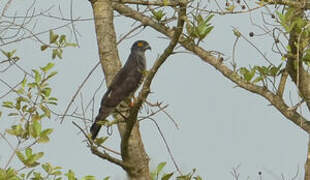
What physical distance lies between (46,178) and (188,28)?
188 centimetres

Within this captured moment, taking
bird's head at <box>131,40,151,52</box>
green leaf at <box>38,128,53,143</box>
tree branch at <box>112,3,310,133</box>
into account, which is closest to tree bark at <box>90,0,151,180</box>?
tree branch at <box>112,3,310,133</box>

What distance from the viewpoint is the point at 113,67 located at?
704 cm

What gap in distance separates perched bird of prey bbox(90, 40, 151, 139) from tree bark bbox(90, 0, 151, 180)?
164mm

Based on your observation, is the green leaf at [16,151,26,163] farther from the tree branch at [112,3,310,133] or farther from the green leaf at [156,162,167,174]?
the tree branch at [112,3,310,133]

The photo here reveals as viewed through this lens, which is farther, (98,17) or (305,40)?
(98,17)

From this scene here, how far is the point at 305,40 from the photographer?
6.36 metres

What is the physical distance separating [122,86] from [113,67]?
3.77 ft

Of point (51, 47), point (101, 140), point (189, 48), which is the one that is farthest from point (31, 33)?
point (189, 48)

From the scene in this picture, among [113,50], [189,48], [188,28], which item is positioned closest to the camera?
[188,28]

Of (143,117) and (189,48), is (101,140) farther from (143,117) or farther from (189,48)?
(189,48)

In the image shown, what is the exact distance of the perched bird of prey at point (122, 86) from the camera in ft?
24.4

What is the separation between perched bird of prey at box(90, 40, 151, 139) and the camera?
7445mm

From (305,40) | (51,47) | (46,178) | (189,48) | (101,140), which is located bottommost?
(46,178)

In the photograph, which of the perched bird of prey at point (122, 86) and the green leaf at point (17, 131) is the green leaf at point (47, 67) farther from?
the perched bird of prey at point (122, 86)
